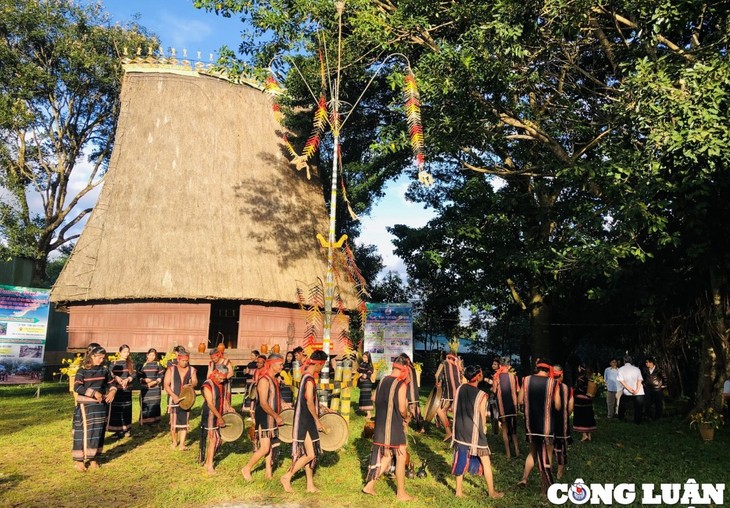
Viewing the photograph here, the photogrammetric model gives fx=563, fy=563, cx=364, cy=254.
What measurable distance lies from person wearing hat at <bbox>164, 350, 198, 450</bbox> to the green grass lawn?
1.02 feet

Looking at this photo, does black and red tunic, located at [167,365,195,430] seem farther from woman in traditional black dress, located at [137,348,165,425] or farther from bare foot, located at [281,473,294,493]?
bare foot, located at [281,473,294,493]

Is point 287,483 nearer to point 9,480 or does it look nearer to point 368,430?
point 368,430

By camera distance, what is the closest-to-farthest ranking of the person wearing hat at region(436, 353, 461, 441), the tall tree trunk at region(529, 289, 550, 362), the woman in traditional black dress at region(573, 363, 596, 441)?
the person wearing hat at region(436, 353, 461, 441) → the woman in traditional black dress at region(573, 363, 596, 441) → the tall tree trunk at region(529, 289, 550, 362)

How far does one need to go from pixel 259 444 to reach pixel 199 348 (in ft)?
41.6

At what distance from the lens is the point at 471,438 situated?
7.83 meters

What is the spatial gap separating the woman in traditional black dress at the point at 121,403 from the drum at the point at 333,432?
509 centimetres

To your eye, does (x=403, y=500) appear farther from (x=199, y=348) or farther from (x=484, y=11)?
(x=199, y=348)

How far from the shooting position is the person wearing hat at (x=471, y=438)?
7.83m

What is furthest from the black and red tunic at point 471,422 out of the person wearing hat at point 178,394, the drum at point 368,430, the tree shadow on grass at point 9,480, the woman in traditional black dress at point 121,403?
the woman in traditional black dress at point 121,403

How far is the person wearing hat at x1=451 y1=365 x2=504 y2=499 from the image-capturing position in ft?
25.7

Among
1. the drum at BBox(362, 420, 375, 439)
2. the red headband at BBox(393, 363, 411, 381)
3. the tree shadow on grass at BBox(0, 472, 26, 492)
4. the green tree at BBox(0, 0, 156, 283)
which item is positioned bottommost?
the tree shadow on grass at BBox(0, 472, 26, 492)

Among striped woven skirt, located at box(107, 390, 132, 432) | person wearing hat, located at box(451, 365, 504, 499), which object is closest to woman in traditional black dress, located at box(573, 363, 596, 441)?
person wearing hat, located at box(451, 365, 504, 499)

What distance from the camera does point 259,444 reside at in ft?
28.7

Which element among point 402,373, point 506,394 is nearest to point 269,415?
point 402,373
